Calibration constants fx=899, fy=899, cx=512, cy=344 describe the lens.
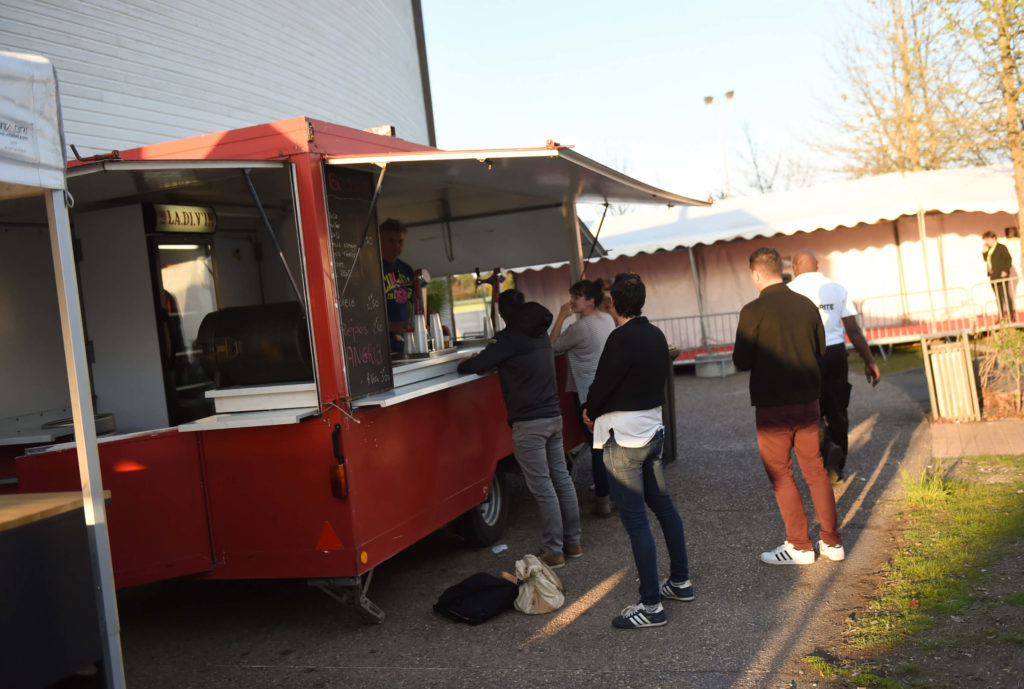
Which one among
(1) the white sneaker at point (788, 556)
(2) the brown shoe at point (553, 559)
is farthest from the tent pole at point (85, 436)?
(1) the white sneaker at point (788, 556)

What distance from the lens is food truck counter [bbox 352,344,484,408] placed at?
16.0 feet

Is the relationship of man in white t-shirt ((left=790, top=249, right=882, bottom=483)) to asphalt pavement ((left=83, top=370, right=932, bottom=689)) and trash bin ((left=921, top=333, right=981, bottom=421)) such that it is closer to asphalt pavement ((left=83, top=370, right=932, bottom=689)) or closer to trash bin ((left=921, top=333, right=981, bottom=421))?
asphalt pavement ((left=83, top=370, right=932, bottom=689))

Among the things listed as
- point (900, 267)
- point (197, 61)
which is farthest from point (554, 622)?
point (900, 267)

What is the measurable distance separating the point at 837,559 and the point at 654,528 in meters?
1.51

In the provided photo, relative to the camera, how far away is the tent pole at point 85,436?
3234 mm

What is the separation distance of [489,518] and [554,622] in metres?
1.66

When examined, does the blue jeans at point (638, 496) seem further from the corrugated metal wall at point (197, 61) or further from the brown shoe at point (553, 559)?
the corrugated metal wall at point (197, 61)

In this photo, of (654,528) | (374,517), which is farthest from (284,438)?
(654,528)

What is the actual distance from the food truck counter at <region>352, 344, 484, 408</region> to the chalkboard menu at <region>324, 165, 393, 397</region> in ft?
0.34

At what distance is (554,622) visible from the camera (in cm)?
492

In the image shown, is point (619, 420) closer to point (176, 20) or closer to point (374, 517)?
point (374, 517)

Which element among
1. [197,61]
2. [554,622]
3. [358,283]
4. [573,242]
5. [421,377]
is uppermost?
[197,61]

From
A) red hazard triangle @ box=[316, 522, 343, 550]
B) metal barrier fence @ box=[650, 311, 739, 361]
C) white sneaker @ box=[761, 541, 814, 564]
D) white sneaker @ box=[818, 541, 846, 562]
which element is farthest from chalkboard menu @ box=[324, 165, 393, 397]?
metal barrier fence @ box=[650, 311, 739, 361]

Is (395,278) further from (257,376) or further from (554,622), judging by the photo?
(554,622)
